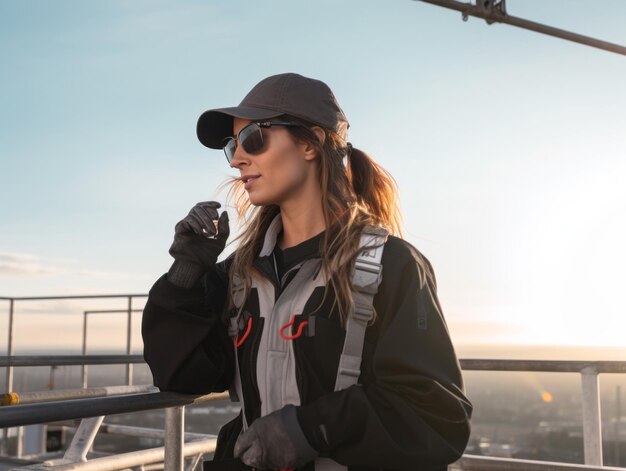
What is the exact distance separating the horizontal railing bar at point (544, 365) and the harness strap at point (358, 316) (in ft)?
6.17

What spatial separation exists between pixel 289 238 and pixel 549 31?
28.2 ft

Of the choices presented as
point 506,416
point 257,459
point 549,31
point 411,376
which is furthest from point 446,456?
point 506,416

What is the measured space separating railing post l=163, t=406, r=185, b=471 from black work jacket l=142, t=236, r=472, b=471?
325 mm

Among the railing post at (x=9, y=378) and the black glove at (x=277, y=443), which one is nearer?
the black glove at (x=277, y=443)

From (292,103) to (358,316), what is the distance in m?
0.70

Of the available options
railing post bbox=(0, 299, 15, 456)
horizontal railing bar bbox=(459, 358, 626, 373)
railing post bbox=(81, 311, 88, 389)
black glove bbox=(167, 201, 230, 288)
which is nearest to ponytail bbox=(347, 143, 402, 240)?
black glove bbox=(167, 201, 230, 288)

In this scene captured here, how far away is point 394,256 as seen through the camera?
2.05 meters

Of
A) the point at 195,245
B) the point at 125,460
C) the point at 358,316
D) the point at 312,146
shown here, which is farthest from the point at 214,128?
the point at 125,460

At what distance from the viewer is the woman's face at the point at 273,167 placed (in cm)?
225

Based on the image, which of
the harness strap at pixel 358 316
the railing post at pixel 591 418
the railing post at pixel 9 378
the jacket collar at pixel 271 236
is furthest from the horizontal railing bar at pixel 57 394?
the railing post at pixel 9 378

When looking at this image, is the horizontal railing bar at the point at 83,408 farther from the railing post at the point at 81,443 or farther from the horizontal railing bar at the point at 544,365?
the horizontal railing bar at the point at 544,365

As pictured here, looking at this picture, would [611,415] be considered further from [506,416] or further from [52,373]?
[52,373]

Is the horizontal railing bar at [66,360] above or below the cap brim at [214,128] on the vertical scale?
below

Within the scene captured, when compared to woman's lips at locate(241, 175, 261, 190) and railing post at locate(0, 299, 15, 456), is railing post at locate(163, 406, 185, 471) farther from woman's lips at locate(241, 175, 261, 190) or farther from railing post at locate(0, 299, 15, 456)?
railing post at locate(0, 299, 15, 456)
